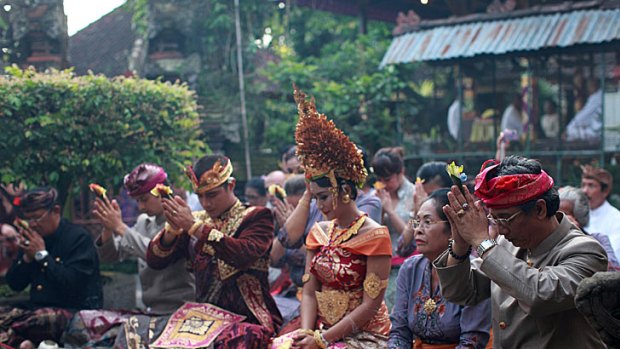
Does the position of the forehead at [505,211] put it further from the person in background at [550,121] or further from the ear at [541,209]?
the person in background at [550,121]

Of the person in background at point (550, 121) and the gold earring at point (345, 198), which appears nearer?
the gold earring at point (345, 198)

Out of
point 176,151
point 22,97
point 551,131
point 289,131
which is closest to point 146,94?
point 176,151

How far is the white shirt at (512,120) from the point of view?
12062 mm

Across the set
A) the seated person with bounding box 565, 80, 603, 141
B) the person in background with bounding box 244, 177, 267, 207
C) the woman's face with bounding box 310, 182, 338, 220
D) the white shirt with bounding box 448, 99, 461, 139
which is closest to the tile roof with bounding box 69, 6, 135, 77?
the white shirt with bounding box 448, 99, 461, 139

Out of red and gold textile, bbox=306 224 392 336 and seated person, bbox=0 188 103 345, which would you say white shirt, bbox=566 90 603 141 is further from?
seated person, bbox=0 188 103 345

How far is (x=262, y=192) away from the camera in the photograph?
8.34 meters

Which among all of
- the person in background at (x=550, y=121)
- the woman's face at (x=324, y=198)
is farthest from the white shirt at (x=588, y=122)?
the woman's face at (x=324, y=198)

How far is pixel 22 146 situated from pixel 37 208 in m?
1.05

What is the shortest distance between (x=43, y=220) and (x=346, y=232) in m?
3.36

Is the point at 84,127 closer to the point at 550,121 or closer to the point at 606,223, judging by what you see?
the point at 606,223

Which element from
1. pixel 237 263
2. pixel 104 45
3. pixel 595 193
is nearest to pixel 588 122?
pixel 595 193

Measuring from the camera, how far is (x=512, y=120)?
12.1 meters

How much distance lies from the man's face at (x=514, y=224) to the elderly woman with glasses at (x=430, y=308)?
0.95m

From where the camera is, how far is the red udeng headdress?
347cm
